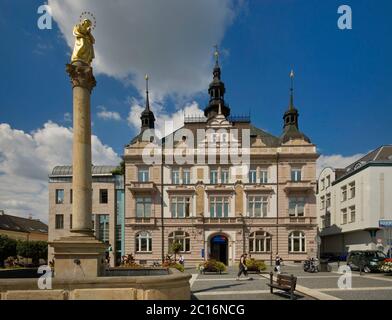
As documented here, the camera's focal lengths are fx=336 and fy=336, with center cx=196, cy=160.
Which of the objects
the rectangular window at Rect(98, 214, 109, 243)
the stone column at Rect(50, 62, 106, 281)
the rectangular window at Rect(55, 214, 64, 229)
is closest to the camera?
the stone column at Rect(50, 62, 106, 281)

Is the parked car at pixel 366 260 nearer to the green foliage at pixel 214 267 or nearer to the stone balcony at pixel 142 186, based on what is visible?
the green foliage at pixel 214 267

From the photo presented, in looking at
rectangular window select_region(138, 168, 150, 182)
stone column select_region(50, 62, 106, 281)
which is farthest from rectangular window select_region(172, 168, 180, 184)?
stone column select_region(50, 62, 106, 281)

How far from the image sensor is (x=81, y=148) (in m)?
14.2

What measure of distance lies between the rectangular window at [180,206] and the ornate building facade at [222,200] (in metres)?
0.12

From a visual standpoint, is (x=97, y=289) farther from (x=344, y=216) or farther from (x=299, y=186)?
(x=344, y=216)

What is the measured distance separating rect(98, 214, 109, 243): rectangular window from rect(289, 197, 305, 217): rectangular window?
72.0ft

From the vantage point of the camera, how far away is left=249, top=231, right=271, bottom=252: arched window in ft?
127

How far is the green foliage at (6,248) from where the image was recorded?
47.2 metres

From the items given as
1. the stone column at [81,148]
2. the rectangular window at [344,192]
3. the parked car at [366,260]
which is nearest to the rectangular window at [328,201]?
the rectangular window at [344,192]

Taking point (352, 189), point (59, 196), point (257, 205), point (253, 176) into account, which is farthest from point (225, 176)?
point (59, 196)

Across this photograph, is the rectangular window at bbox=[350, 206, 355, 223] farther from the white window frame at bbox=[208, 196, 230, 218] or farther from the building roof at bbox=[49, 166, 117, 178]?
the building roof at bbox=[49, 166, 117, 178]

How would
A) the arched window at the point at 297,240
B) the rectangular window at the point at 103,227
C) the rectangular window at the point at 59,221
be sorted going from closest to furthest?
the arched window at the point at 297,240 → the rectangular window at the point at 103,227 → the rectangular window at the point at 59,221

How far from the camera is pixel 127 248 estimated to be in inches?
1540
